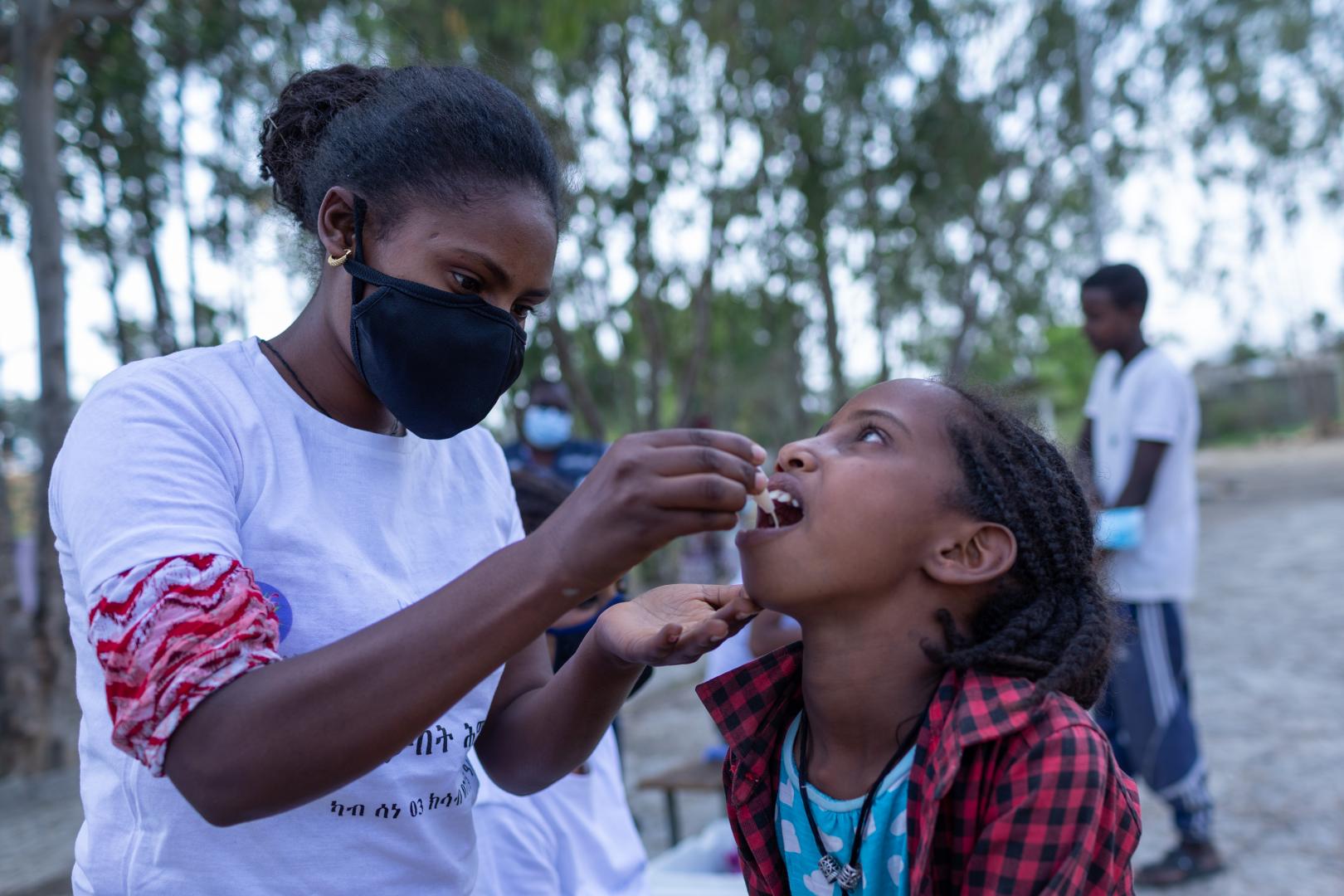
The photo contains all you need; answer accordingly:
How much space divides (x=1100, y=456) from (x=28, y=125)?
5.54m

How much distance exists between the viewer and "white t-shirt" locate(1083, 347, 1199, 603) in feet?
14.8

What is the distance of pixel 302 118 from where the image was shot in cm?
185

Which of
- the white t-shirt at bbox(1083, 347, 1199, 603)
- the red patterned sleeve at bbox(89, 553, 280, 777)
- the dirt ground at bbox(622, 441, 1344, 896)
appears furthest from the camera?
the dirt ground at bbox(622, 441, 1344, 896)

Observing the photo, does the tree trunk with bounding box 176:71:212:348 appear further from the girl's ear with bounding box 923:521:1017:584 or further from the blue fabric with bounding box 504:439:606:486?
the girl's ear with bounding box 923:521:1017:584

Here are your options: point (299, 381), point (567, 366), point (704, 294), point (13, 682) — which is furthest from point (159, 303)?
point (299, 381)

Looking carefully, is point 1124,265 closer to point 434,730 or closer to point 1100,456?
point 1100,456

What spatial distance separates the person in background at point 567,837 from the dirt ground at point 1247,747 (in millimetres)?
2654

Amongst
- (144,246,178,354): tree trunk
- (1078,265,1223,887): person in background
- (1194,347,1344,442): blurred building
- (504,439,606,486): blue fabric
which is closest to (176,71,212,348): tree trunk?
(144,246,178,354): tree trunk

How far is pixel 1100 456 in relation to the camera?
4941mm

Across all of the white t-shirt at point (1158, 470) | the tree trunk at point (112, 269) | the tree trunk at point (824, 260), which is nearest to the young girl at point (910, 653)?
the white t-shirt at point (1158, 470)

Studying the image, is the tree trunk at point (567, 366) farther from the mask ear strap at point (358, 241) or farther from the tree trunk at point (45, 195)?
the mask ear strap at point (358, 241)

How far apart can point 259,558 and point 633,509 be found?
0.59 m

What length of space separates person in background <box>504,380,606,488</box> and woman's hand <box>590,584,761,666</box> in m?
4.47

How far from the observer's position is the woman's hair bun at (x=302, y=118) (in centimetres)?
184
